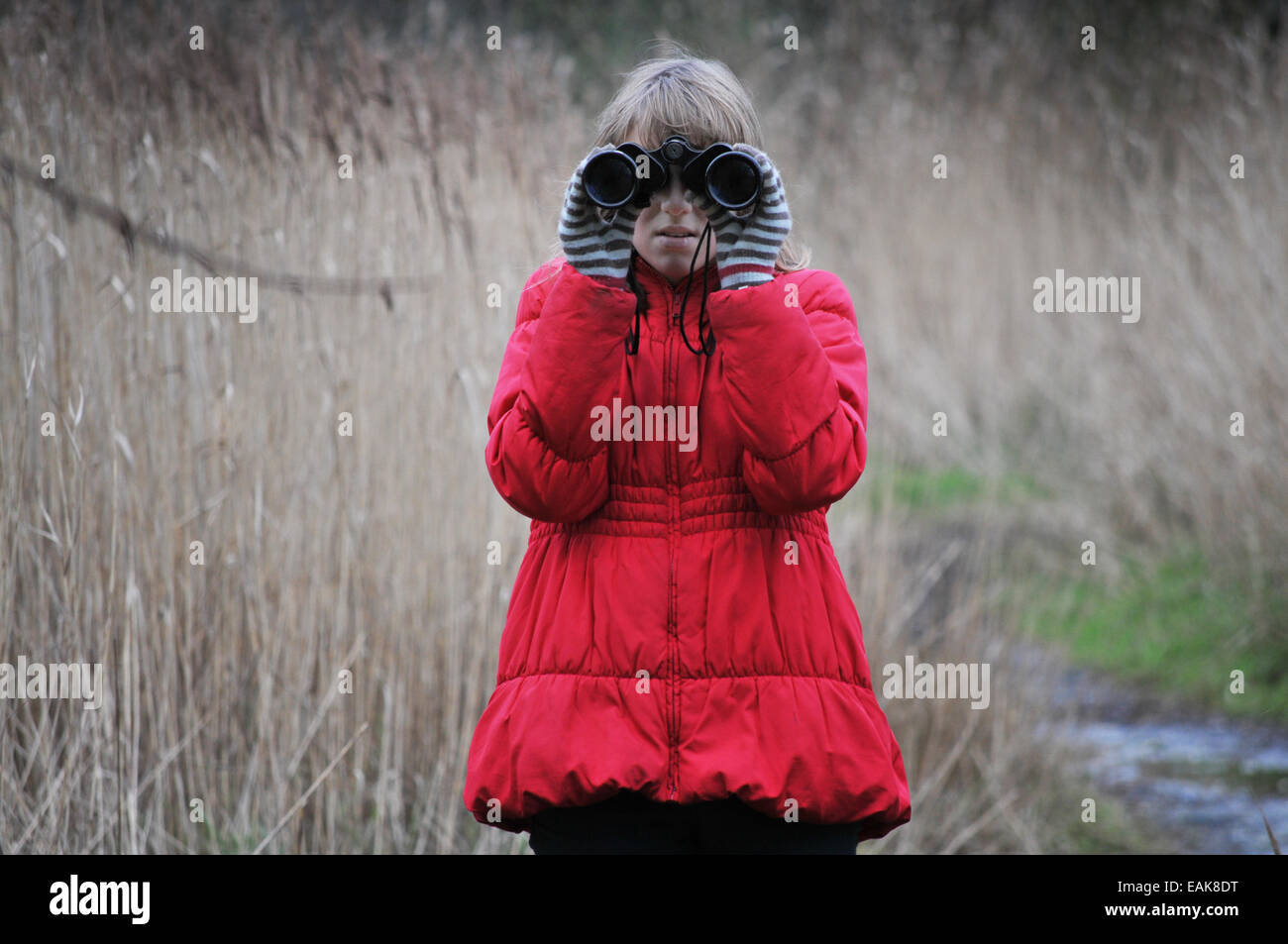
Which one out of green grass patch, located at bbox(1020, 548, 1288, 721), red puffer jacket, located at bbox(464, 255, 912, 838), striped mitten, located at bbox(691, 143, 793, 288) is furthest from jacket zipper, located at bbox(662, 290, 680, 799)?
green grass patch, located at bbox(1020, 548, 1288, 721)

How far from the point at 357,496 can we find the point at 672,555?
146 centimetres

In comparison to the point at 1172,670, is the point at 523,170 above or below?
above

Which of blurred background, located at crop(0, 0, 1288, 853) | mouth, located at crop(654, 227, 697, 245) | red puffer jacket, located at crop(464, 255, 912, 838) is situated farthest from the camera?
blurred background, located at crop(0, 0, 1288, 853)

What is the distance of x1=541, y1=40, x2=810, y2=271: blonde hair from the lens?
→ 176 centimetres

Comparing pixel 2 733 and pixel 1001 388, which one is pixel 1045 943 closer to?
pixel 2 733

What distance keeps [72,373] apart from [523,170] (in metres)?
1.25

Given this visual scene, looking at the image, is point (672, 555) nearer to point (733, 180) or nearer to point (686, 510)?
point (686, 510)

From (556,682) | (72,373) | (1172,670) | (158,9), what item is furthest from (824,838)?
(1172,670)

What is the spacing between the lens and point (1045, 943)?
6.25 feet

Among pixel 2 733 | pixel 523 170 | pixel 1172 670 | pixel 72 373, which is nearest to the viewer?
pixel 2 733

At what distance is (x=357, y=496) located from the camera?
2.96 metres

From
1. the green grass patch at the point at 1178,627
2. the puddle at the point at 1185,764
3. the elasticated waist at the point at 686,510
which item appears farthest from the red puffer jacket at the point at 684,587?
the green grass patch at the point at 1178,627

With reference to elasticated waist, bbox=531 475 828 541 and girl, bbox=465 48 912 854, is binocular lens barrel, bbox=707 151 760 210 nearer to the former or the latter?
girl, bbox=465 48 912 854

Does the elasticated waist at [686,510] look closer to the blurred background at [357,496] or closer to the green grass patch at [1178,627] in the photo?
the blurred background at [357,496]
